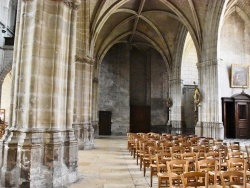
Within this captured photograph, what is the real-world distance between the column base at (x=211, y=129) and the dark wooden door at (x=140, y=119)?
10375 mm

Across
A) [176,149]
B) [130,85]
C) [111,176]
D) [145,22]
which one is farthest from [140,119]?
[111,176]

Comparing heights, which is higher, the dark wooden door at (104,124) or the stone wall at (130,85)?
the stone wall at (130,85)

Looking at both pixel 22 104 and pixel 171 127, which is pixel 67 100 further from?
pixel 171 127

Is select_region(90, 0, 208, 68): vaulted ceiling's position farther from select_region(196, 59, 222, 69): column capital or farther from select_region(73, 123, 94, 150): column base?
select_region(73, 123, 94, 150): column base

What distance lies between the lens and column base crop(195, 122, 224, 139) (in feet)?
44.9

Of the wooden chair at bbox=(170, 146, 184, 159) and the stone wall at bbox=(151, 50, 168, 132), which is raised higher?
the stone wall at bbox=(151, 50, 168, 132)

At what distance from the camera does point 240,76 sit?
17.0 metres

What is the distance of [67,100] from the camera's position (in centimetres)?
598

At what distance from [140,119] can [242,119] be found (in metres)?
10.9

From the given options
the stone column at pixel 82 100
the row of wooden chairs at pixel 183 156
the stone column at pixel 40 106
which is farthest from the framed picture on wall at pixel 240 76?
the stone column at pixel 40 106

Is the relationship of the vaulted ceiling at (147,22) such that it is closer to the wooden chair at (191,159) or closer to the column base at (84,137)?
the column base at (84,137)

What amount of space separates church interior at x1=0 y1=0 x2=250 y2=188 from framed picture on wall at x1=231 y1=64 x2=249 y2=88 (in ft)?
0.24

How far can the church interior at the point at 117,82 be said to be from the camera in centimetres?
533

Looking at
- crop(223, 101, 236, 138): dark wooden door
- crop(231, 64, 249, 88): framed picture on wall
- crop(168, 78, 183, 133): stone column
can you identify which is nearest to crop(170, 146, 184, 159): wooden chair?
crop(223, 101, 236, 138): dark wooden door
